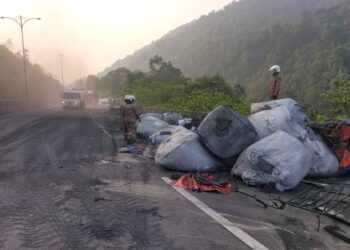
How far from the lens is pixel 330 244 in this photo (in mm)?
4496

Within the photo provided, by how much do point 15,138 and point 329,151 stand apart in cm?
979

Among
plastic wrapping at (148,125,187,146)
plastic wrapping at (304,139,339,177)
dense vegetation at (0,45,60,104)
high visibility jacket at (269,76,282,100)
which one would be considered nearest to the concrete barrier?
high visibility jacket at (269,76,282,100)

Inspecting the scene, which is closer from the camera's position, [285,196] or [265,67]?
[285,196]

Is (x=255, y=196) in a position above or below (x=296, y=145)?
below

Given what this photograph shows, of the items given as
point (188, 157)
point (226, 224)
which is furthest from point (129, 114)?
point (226, 224)

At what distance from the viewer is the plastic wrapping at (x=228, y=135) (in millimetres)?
8180

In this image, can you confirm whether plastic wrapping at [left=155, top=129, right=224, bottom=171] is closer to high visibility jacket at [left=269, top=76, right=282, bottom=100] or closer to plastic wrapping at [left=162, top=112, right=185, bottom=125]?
high visibility jacket at [left=269, top=76, right=282, bottom=100]

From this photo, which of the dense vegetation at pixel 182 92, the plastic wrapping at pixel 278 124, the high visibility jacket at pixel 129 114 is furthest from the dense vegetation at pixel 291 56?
the plastic wrapping at pixel 278 124

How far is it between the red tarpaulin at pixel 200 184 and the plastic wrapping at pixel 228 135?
789mm

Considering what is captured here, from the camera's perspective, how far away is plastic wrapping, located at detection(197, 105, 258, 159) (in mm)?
8180

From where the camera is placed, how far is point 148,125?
44.5 ft

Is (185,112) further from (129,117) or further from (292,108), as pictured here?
(292,108)

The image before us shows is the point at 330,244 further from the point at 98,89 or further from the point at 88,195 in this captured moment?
the point at 98,89

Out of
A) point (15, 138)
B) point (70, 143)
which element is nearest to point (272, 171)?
point (70, 143)
